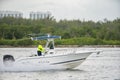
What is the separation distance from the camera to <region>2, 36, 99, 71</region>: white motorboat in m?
24.5

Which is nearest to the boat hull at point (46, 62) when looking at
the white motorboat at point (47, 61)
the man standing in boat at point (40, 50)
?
the white motorboat at point (47, 61)

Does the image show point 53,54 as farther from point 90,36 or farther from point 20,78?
point 90,36

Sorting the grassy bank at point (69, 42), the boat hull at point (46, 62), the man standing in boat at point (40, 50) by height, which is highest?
the grassy bank at point (69, 42)

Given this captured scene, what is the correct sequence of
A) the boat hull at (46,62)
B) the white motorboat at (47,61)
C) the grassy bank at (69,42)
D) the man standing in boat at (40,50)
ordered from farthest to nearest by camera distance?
1. the grassy bank at (69,42)
2. the boat hull at (46,62)
3. the white motorboat at (47,61)
4. the man standing in boat at (40,50)

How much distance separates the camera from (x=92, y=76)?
23500mm

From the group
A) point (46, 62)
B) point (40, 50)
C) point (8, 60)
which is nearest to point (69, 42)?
point (8, 60)

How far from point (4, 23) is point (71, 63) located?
43510mm

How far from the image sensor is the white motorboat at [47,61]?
24.5 meters

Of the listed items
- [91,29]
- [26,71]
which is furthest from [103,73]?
[91,29]

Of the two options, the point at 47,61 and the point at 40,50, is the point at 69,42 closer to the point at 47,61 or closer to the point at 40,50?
the point at 47,61

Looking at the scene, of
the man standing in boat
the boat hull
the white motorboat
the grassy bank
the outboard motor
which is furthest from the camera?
the grassy bank

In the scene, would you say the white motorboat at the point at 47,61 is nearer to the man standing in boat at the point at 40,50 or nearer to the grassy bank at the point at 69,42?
the man standing in boat at the point at 40,50

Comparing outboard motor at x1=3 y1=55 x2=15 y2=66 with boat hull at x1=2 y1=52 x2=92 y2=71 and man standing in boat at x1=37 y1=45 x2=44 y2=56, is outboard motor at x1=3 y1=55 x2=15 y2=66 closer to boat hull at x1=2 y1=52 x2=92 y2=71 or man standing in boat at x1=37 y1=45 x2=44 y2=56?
boat hull at x1=2 y1=52 x2=92 y2=71

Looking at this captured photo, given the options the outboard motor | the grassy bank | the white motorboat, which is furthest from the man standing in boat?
the grassy bank
